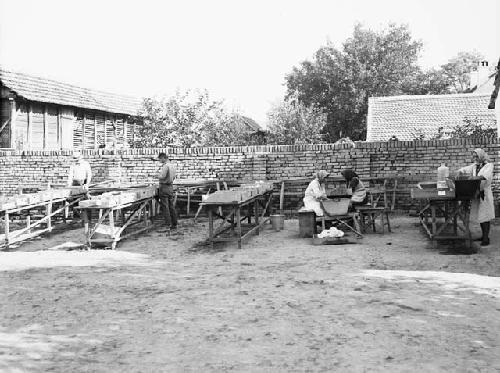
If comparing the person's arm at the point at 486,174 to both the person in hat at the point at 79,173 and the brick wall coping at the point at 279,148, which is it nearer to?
the brick wall coping at the point at 279,148

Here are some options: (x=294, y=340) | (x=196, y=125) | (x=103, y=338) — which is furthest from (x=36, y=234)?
(x=196, y=125)

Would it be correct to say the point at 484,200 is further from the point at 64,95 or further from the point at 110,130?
the point at 110,130

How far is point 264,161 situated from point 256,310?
8872 millimetres

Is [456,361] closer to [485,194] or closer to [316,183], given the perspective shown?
[485,194]

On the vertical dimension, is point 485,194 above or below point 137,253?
above

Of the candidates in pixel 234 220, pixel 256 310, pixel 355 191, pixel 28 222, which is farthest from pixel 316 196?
pixel 28 222

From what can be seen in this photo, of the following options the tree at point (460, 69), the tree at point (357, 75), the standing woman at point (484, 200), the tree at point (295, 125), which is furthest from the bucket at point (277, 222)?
the tree at point (460, 69)

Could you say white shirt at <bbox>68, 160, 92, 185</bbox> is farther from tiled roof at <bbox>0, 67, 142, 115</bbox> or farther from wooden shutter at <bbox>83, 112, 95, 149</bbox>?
wooden shutter at <bbox>83, 112, 95, 149</bbox>

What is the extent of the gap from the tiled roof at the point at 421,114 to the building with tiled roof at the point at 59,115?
12.3 m

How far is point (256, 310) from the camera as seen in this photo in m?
5.60

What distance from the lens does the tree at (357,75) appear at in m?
44.3

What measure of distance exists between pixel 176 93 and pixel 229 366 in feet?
68.1

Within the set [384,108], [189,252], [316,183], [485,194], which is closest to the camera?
[485,194]

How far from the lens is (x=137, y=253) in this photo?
9.55m
